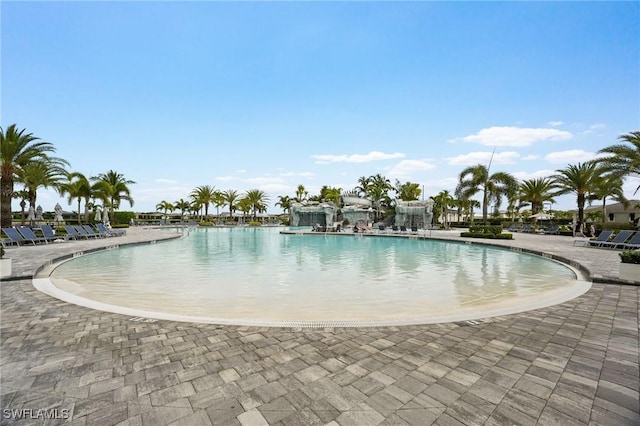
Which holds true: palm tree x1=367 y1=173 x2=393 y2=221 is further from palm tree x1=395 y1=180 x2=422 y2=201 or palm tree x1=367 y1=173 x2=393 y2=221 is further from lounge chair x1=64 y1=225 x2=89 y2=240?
lounge chair x1=64 y1=225 x2=89 y2=240

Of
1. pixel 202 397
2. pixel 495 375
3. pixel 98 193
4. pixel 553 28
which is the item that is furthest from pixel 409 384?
pixel 98 193

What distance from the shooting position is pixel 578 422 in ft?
7.37

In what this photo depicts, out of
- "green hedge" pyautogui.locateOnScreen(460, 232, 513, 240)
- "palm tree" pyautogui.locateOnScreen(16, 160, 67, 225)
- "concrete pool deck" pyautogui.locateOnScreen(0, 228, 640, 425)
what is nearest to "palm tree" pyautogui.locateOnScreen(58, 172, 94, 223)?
"palm tree" pyautogui.locateOnScreen(16, 160, 67, 225)

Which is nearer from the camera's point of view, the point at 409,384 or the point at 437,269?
the point at 409,384

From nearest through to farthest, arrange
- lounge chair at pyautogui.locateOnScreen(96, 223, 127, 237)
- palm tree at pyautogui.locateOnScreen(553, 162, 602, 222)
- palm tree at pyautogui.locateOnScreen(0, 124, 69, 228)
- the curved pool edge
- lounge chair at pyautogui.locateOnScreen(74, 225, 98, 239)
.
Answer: the curved pool edge, palm tree at pyautogui.locateOnScreen(0, 124, 69, 228), lounge chair at pyautogui.locateOnScreen(74, 225, 98, 239), lounge chair at pyautogui.locateOnScreen(96, 223, 127, 237), palm tree at pyautogui.locateOnScreen(553, 162, 602, 222)

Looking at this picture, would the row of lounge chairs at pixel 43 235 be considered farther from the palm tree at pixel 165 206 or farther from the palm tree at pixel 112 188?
the palm tree at pixel 165 206

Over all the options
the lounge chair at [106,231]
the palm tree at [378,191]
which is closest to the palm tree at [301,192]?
the palm tree at [378,191]

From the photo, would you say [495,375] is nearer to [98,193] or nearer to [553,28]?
[553,28]

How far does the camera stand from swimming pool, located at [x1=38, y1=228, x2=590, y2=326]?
5.49 m

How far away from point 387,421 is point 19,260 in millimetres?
13420

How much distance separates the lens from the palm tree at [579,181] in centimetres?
2605

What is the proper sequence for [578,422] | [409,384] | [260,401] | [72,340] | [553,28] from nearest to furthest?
[578,422] → [260,401] → [409,384] → [72,340] → [553,28]

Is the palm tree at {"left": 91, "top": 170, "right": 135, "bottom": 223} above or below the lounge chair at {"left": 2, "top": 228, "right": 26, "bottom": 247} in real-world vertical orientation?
above

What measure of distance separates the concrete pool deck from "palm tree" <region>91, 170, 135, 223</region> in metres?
34.6
